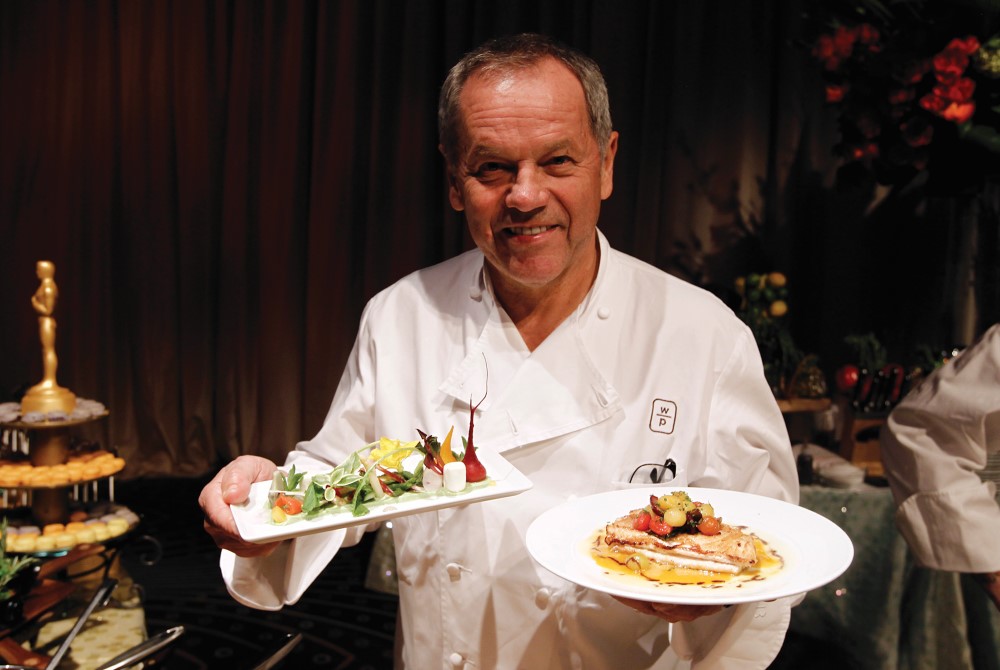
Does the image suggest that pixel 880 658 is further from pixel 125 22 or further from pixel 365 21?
pixel 125 22

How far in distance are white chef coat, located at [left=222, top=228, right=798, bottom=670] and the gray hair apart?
0.28 metres

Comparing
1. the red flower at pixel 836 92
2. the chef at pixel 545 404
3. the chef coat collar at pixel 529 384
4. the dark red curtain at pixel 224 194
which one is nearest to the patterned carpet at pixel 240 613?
the dark red curtain at pixel 224 194

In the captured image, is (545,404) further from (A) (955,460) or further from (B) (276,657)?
(A) (955,460)

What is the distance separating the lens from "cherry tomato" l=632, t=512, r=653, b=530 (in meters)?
1.22

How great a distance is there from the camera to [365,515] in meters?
1.11

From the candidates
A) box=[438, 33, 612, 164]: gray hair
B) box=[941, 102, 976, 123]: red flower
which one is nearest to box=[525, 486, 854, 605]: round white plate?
box=[438, 33, 612, 164]: gray hair

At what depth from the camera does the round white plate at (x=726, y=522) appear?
102 centimetres

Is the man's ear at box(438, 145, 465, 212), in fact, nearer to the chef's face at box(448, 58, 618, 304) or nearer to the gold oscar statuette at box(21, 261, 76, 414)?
the chef's face at box(448, 58, 618, 304)

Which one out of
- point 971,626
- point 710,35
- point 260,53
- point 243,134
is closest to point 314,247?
point 243,134

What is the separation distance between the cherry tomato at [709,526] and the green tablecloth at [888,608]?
4.59 feet

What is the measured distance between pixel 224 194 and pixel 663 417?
3.48 metres

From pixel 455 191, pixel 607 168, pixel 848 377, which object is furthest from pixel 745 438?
pixel 848 377

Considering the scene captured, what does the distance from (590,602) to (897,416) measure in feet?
3.24

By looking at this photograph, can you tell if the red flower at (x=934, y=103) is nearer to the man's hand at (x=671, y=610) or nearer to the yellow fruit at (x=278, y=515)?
the man's hand at (x=671, y=610)
